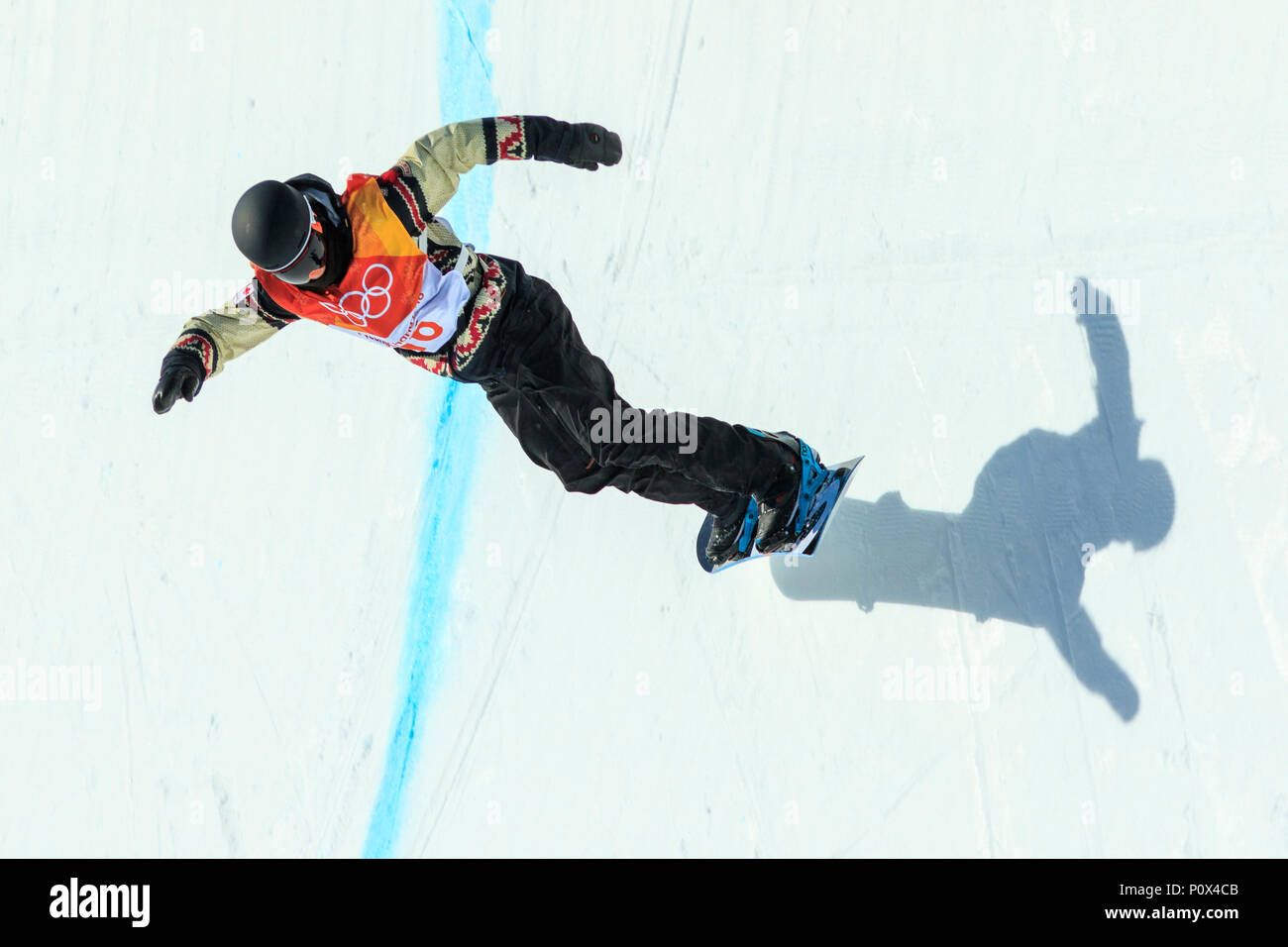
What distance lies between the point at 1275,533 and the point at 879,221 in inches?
62.5

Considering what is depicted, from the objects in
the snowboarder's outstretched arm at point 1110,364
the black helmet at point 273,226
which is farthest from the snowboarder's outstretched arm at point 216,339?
the snowboarder's outstretched arm at point 1110,364

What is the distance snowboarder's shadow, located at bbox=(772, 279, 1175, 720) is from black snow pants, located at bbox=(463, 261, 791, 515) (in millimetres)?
630

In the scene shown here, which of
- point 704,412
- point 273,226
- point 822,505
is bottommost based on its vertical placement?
point 822,505

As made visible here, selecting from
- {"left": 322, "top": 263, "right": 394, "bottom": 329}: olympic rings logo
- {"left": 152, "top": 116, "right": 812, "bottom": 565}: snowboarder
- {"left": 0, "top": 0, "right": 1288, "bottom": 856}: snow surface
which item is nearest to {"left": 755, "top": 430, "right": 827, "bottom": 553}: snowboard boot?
{"left": 152, "top": 116, "right": 812, "bottom": 565}: snowboarder

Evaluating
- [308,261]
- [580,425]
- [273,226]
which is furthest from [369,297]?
[580,425]

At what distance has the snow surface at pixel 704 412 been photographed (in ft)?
10.9

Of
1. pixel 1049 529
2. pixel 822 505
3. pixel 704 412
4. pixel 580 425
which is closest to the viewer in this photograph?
pixel 580 425

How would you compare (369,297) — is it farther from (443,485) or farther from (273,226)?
(443,485)

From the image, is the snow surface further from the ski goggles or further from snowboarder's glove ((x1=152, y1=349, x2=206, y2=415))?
the ski goggles

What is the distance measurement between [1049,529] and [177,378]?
259 centimetres

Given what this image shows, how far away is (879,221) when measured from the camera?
371 centimetres

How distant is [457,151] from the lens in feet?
9.26

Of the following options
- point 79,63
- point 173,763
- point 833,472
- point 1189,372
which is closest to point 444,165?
point 833,472

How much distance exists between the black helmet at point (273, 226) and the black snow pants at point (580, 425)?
638 millimetres
